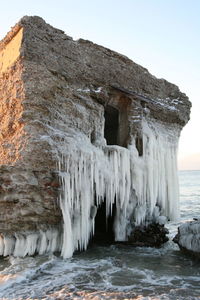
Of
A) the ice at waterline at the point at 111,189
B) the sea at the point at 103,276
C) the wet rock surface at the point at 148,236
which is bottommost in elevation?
the sea at the point at 103,276

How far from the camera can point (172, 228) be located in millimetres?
13219

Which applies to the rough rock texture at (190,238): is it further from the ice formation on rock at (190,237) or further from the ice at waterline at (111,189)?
the ice at waterline at (111,189)

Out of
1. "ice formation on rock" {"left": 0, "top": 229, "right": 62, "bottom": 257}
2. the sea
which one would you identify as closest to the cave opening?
the sea

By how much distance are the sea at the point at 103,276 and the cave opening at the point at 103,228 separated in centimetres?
137

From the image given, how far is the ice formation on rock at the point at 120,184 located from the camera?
8.45 m

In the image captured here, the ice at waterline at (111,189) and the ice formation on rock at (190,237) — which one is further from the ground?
the ice at waterline at (111,189)

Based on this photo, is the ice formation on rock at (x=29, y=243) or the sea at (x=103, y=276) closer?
the sea at (x=103, y=276)

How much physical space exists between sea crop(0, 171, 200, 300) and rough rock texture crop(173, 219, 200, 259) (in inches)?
8.8

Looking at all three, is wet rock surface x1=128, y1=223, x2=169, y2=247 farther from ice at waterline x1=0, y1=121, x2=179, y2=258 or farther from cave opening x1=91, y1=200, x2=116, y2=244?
cave opening x1=91, y1=200, x2=116, y2=244

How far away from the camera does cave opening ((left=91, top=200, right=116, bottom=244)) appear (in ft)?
35.0

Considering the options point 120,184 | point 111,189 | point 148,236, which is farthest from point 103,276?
point 148,236

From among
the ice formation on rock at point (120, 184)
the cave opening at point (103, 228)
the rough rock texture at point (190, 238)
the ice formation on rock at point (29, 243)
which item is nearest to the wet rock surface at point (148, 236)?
the ice formation on rock at point (120, 184)

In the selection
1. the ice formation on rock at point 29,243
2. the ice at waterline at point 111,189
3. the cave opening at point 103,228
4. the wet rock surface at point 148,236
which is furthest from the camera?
the cave opening at point 103,228

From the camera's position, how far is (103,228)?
38.2 ft
